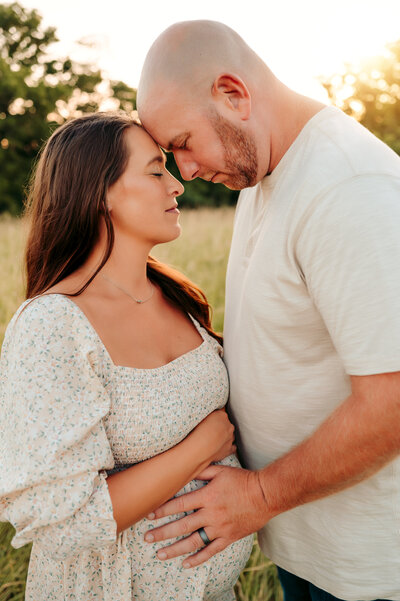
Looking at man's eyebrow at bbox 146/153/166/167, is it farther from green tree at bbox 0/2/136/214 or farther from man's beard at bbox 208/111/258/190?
green tree at bbox 0/2/136/214

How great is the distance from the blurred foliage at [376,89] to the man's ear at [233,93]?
2805cm

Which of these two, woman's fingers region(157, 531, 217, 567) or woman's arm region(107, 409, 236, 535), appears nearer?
woman's arm region(107, 409, 236, 535)

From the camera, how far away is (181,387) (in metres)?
1.76

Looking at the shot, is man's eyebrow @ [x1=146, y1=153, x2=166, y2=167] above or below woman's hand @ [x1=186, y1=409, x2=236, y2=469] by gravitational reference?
above

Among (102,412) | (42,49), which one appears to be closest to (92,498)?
(102,412)

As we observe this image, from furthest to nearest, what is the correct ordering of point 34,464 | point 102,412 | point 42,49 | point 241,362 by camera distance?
1. point 42,49
2. point 241,362
3. point 102,412
4. point 34,464

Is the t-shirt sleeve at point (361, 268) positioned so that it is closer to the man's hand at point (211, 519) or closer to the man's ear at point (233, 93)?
the man's ear at point (233, 93)

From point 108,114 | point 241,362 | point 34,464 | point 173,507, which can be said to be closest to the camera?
point 34,464

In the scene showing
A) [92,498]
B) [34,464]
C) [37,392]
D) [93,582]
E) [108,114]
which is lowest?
[93,582]

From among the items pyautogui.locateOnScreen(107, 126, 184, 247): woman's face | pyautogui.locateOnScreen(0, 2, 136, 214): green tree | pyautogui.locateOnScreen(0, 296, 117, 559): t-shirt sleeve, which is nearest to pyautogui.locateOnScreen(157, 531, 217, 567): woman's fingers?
pyautogui.locateOnScreen(0, 296, 117, 559): t-shirt sleeve

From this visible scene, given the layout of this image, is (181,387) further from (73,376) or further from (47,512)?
(47,512)

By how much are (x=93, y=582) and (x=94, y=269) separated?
1.04 m

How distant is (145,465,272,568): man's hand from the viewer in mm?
1622

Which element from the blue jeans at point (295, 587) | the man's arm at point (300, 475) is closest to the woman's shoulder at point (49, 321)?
the man's arm at point (300, 475)
